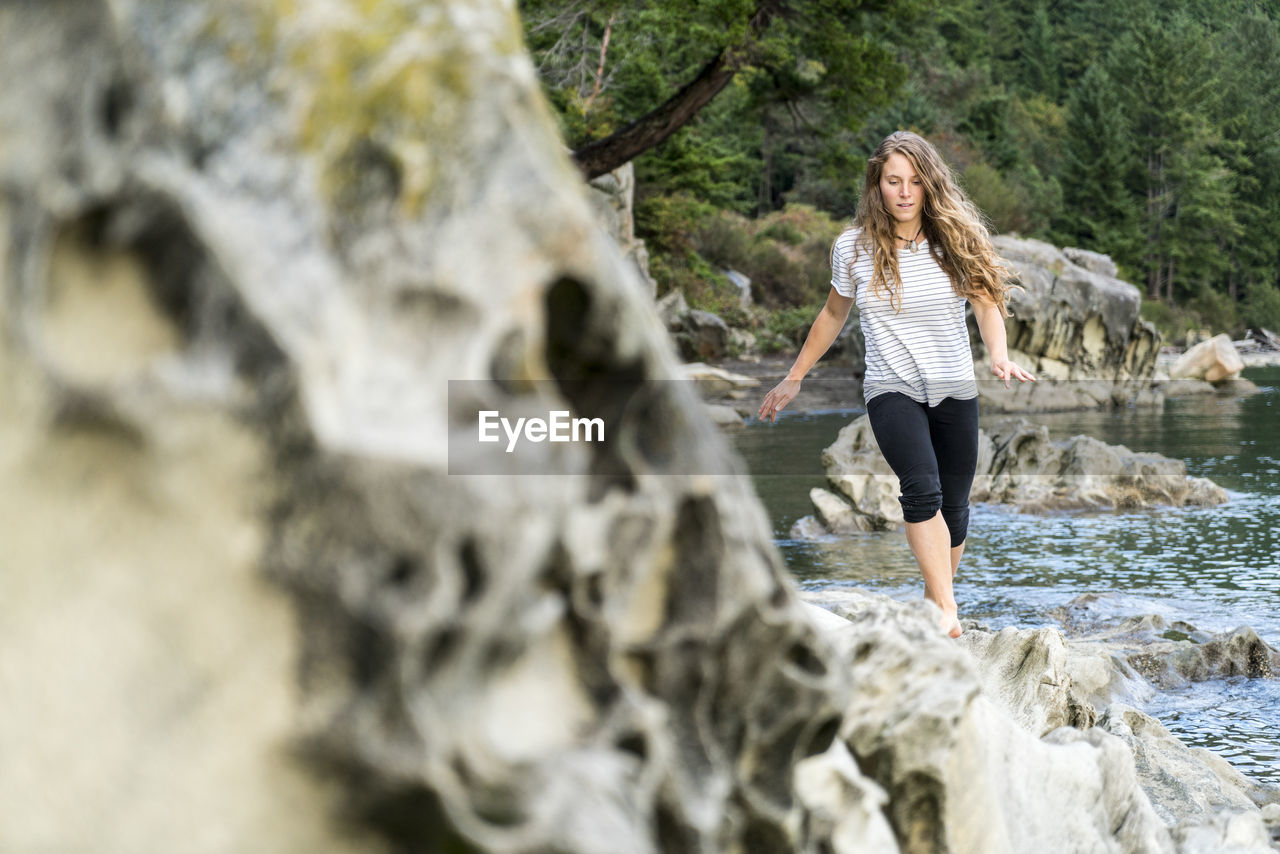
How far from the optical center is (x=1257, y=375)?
31422 mm

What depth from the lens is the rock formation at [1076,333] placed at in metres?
23.5

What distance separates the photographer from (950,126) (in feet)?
148

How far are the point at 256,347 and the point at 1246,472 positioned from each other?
44.0 feet

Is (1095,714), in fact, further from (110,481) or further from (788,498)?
(788,498)

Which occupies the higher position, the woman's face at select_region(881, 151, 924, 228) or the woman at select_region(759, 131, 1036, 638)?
the woman's face at select_region(881, 151, 924, 228)

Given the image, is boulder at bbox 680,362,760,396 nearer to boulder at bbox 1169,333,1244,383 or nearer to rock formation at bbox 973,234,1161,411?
rock formation at bbox 973,234,1161,411

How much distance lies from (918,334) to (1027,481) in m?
7.84

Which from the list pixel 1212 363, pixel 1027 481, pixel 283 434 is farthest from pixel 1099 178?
pixel 283 434

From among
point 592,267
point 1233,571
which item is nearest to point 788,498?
point 1233,571

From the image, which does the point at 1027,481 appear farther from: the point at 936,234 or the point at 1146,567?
the point at 936,234

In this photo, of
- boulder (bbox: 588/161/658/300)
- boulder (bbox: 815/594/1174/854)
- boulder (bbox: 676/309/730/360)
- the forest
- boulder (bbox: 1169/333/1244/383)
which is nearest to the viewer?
boulder (bbox: 815/594/1174/854)

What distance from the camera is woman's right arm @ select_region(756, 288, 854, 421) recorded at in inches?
159

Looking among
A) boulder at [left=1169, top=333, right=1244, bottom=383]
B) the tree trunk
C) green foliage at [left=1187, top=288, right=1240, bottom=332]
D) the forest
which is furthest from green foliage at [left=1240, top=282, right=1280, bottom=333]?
the tree trunk

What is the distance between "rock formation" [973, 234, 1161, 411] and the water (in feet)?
32.5
